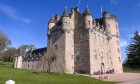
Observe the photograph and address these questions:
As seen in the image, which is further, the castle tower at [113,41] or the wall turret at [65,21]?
the castle tower at [113,41]

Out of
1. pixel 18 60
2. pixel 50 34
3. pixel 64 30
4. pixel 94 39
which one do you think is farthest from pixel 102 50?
pixel 18 60

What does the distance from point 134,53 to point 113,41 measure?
23.6 metres

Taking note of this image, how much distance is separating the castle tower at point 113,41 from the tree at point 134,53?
19.1 meters

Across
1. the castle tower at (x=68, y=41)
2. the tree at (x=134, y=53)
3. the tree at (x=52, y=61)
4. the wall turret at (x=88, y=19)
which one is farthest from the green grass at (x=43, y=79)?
the tree at (x=134, y=53)

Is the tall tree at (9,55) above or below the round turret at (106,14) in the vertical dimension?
below

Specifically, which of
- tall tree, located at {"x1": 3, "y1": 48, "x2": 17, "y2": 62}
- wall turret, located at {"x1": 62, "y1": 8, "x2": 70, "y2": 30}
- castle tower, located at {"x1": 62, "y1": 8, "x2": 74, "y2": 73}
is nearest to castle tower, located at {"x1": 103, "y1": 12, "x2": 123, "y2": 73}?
castle tower, located at {"x1": 62, "y1": 8, "x2": 74, "y2": 73}

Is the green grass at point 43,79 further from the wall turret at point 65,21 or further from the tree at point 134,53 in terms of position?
the tree at point 134,53

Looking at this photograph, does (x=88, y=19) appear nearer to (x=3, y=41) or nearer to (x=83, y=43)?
(x=83, y=43)

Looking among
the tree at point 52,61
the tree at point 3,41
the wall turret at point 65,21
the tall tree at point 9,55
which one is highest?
the wall turret at point 65,21

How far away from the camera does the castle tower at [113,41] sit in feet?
172

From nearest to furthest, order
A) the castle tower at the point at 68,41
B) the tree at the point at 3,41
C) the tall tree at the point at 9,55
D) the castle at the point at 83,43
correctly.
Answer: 1. the castle at the point at 83,43
2. the castle tower at the point at 68,41
3. the tree at the point at 3,41
4. the tall tree at the point at 9,55

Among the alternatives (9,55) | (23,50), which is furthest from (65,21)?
(9,55)

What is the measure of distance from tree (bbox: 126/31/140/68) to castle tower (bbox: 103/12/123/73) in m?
19.1

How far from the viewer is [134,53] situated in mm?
72625
